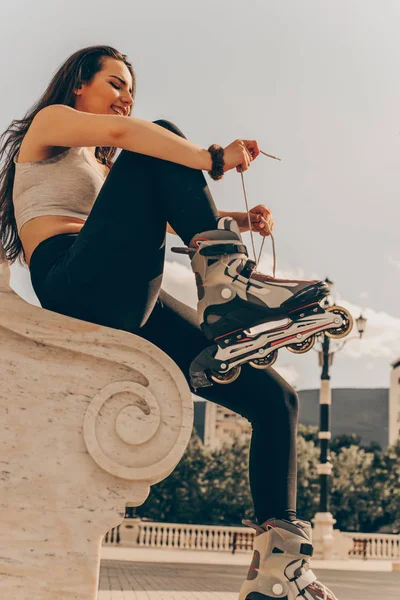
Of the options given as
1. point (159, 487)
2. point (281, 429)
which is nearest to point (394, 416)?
point (159, 487)

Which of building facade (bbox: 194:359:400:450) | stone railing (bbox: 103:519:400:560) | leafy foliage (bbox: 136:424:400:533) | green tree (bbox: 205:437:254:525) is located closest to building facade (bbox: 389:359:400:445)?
building facade (bbox: 194:359:400:450)

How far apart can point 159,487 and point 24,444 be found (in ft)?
128

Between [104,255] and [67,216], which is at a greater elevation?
[67,216]

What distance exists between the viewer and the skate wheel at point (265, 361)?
2660 millimetres

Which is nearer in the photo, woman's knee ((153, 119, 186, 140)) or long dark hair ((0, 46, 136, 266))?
woman's knee ((153, 119, 186, 140))

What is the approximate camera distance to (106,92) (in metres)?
3.00

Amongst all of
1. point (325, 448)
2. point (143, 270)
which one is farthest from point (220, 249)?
point (325, 448)

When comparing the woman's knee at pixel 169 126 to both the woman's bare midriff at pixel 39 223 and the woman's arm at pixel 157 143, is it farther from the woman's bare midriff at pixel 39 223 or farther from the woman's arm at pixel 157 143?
the woman's bare midriff at pixel 39 223

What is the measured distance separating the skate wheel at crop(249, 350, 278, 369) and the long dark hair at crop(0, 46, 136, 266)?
1015mm

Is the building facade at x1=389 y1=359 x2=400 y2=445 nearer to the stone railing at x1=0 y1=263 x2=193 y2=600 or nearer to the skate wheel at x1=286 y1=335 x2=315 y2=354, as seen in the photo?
the skate wheel at x1=286 y1=335 x2=315 y2=354

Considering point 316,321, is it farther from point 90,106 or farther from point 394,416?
point 394,416

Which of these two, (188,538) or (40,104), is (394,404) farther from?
(40,104)

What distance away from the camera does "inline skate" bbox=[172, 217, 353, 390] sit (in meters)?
2.54

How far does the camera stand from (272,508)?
105 inches
